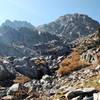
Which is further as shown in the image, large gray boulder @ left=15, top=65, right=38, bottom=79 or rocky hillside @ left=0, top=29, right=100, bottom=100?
large gray boulder @ left=15, top=65, right=38, bottom=79

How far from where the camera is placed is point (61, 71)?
4241 centimetres

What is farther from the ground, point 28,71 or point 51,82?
point 28,71

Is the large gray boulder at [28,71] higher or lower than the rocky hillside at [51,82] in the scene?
higher

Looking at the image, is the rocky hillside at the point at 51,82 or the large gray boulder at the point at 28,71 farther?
the large gray boulder at the point at 28,71

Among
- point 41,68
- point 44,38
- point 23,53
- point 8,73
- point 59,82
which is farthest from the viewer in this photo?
point 44,38

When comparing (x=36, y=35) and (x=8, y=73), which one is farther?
(x=36, y=35)

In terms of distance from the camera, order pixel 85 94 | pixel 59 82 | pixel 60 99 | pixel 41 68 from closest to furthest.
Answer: pixel 85 94 < pixel 60 99 < pixel 59 82 < pixel 41 68

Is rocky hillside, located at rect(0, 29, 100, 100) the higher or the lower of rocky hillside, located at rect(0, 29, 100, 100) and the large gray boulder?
the lower

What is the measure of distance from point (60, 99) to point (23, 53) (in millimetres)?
100439

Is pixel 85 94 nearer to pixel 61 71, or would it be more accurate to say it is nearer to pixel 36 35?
pixel 61 71

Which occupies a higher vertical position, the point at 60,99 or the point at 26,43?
the point at 26,43

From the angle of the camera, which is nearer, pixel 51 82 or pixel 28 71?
pixel 51 82

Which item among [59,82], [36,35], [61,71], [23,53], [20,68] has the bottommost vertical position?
[59,82]

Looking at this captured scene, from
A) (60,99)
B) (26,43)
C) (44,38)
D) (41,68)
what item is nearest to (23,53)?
(26,43)
